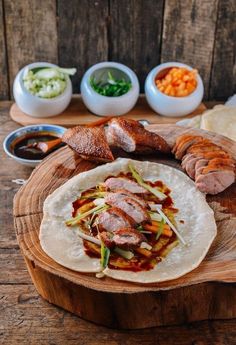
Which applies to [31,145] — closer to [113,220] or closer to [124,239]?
[113,220]

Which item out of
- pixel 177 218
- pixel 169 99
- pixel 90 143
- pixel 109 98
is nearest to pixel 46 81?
pixel 109 98

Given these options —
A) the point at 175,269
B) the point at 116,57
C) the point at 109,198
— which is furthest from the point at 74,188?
the point at 116,57

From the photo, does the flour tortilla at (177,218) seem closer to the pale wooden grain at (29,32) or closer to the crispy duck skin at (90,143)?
the crispy duck skin at (90,143)

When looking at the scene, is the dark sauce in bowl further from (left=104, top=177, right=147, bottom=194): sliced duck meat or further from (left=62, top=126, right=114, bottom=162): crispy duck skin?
(left=104, top=177, right=147, bottom=194): sliced duck meat

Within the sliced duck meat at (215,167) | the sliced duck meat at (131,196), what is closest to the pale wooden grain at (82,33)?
the sliced duck meat at (215,167)

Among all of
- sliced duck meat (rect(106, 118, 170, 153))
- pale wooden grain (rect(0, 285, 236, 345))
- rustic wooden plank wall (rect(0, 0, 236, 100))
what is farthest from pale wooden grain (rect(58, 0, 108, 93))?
pale wooden grain (rect(0, 285, 236, 345))

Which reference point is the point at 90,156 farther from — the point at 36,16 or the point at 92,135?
the point at 36,16
